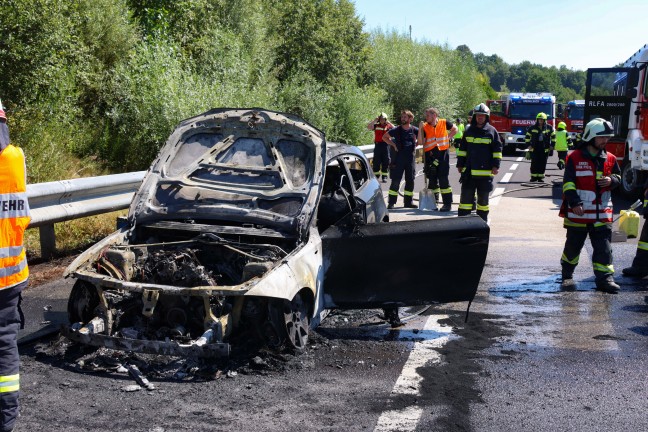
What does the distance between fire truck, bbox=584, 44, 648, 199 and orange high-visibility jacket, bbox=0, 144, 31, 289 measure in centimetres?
→ 1445

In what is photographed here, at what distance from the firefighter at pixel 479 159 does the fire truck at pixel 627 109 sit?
5871 millimetres

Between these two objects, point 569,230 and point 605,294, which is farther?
point 569,230

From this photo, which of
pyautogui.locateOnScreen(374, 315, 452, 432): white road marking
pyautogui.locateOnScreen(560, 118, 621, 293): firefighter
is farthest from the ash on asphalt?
pyautogui.locateOnScreen(560, 118, 621, 293): firefighter

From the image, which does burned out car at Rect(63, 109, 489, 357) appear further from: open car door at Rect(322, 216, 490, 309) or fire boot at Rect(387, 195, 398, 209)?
fire boot at Rect(387, 195, 398, 209)

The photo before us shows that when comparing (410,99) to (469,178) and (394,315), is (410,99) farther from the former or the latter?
(394,315)

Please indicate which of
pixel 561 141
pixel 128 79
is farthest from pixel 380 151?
pixel 128 79

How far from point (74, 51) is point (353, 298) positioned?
12.4 m

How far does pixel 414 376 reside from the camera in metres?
5.40

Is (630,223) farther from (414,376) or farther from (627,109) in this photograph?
(627,109)

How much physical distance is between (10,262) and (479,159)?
28.2ft

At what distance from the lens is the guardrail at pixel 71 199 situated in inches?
326

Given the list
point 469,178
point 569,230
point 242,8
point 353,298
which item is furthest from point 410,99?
point 353,298

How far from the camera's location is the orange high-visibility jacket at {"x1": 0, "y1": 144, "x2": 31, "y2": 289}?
4.02m

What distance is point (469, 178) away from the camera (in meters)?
11.8
